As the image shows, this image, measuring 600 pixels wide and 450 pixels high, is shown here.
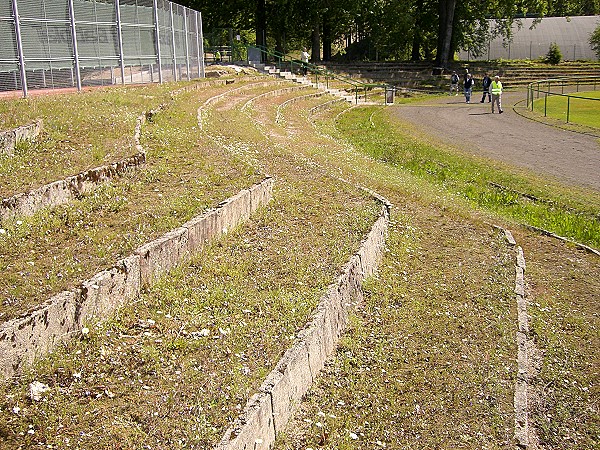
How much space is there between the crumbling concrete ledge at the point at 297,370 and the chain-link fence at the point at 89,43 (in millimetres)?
11973

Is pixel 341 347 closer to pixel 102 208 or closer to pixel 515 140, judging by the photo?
pixel 102 208

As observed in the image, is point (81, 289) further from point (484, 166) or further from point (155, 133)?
point (484, 166)

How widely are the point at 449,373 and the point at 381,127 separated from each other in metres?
23.8

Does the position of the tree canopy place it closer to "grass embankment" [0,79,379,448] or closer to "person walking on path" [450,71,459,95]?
"person walking on path" [450,71,459,95]

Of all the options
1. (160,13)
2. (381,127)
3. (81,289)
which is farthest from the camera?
(381,127)

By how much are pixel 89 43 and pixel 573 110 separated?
2752 cm

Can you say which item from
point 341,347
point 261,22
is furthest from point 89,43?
point 261,22

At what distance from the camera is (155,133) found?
14.9 m

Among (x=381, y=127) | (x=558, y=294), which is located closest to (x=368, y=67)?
(x=381, y=127)

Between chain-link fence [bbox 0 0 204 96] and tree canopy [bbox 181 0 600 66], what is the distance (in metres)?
20.6

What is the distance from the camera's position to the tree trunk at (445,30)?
183ft

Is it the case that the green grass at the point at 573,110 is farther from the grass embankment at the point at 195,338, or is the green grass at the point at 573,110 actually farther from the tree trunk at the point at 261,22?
the grass embankment at the point at 195,338

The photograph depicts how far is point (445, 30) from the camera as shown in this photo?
5669 cm

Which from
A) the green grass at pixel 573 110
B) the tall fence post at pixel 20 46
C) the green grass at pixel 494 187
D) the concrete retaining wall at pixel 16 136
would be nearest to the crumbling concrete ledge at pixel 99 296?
the concrete retaining wall at pixel 16 136
